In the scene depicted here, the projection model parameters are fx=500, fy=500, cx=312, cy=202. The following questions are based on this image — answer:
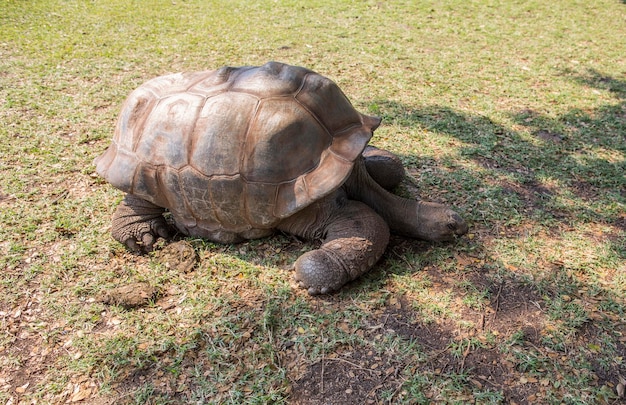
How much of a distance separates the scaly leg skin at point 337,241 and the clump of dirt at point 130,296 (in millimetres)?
847

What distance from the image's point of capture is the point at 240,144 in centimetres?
286

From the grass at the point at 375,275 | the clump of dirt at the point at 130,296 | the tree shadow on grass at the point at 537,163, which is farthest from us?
the tree shadow on grass at the point at 537,163

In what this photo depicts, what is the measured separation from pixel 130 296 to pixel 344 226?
129 cm

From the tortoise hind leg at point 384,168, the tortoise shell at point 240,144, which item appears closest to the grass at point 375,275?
the tortoise hind leg at point 384,168

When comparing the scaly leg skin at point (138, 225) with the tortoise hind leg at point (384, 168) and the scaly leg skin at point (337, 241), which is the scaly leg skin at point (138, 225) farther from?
the tortoise hind leg at point (384, 168)

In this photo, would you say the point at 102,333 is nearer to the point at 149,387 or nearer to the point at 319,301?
the point at 149,387

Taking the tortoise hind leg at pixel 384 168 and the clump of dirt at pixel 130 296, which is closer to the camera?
the clump of dirt at pixel 130 296

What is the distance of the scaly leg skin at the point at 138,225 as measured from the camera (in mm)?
3199

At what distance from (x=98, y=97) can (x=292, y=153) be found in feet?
10.6

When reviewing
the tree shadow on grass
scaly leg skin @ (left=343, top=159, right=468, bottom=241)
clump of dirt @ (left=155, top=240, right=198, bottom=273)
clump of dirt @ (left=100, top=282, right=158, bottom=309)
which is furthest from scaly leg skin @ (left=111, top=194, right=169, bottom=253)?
the tree shadow on grass

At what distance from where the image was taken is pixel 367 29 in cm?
764

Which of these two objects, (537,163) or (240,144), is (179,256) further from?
(537,163)

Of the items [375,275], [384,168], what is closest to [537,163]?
[384,168]

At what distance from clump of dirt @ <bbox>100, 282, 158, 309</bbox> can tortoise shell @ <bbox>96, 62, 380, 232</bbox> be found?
1.79ft
